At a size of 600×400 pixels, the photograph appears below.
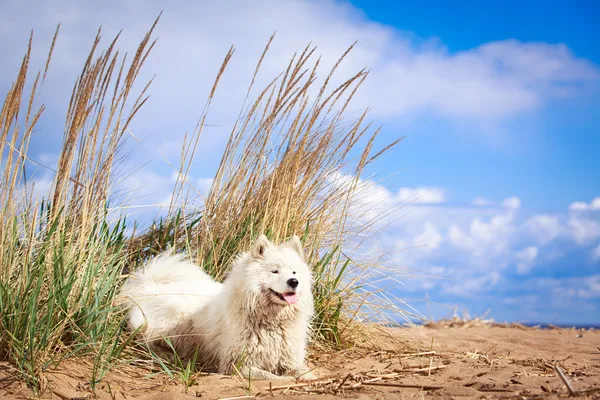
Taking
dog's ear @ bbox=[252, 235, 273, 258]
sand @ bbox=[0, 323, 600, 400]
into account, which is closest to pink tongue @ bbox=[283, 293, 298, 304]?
dog's ear @ bbox=[252, 235, 273, 258]

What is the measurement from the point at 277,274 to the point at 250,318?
1.19 feet

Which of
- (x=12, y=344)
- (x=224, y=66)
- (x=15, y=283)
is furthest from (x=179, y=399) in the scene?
(x=224, y=66)

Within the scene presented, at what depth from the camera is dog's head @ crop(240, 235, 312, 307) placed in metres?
3.42

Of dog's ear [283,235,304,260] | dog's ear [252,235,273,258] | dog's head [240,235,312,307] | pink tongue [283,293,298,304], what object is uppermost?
dog's ear [283,235,304,260]

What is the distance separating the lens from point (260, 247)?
3.56m

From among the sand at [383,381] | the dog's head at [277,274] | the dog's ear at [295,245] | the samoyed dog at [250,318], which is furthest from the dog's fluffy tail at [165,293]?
the dog's ear at [295,245]

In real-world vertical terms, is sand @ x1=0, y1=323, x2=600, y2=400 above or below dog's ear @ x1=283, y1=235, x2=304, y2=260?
below

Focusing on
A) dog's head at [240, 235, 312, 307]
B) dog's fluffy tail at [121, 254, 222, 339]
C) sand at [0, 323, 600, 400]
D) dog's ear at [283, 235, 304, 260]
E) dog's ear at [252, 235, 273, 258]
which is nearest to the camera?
sand at [0, 323, 600, 400]

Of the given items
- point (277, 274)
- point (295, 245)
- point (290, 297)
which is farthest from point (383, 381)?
point (295, 245)

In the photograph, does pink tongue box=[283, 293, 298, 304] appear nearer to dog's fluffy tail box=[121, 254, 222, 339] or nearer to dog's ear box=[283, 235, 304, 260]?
dog's ear box=[283, 235, 304, 260]

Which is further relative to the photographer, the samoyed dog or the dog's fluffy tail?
the dog's fluffy tail

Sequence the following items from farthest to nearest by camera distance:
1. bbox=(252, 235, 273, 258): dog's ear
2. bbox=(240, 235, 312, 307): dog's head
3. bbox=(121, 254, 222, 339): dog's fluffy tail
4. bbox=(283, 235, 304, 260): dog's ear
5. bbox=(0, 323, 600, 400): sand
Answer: bbox=(121, 254, 222, 339): dog's fluffy tail
bbox=(283, 235, 304, 260): dog's ear
bbox=(252, 235, 273, 258): dog's ear
bbox=(240, 235, 312, 307): dog's head
bbox=(0, 323, 600, 400): sand

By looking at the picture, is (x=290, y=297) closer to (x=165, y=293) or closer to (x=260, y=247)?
(x=260, y=247)

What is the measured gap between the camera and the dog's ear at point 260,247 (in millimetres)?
3541
